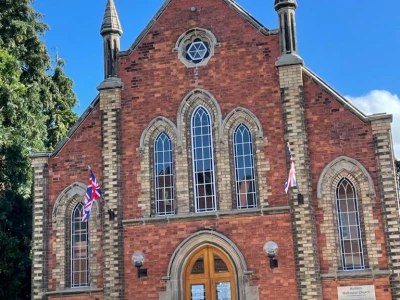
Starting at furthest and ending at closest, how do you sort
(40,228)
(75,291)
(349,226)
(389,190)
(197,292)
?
(40,228) → (75,291) → (197,292) → (349,226) → (389,190)

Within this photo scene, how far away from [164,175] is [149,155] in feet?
2.55

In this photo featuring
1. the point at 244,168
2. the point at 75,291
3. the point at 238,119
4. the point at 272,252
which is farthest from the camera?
the point at 238,119

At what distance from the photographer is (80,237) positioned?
18984 mm

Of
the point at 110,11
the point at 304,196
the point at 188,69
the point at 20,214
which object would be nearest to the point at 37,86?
the point at 20,214

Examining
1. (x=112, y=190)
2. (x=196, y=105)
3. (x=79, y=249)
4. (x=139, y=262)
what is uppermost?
(x=196, y=105)

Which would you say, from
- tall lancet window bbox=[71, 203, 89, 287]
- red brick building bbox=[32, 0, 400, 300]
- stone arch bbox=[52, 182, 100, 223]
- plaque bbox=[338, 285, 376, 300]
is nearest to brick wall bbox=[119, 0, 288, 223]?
red brick building bbox=[32, 0, 400, 300]

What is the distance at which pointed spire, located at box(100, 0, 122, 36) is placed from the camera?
20062 mm

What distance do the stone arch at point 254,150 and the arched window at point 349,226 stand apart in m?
2.08

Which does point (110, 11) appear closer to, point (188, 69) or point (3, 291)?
point (188, 69)

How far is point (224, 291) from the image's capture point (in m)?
17.6

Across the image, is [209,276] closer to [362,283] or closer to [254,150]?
[254,150]

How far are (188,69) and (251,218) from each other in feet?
16.6

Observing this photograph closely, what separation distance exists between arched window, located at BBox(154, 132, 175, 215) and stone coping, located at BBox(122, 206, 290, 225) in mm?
324

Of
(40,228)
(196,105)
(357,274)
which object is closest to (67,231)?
(40,228)
